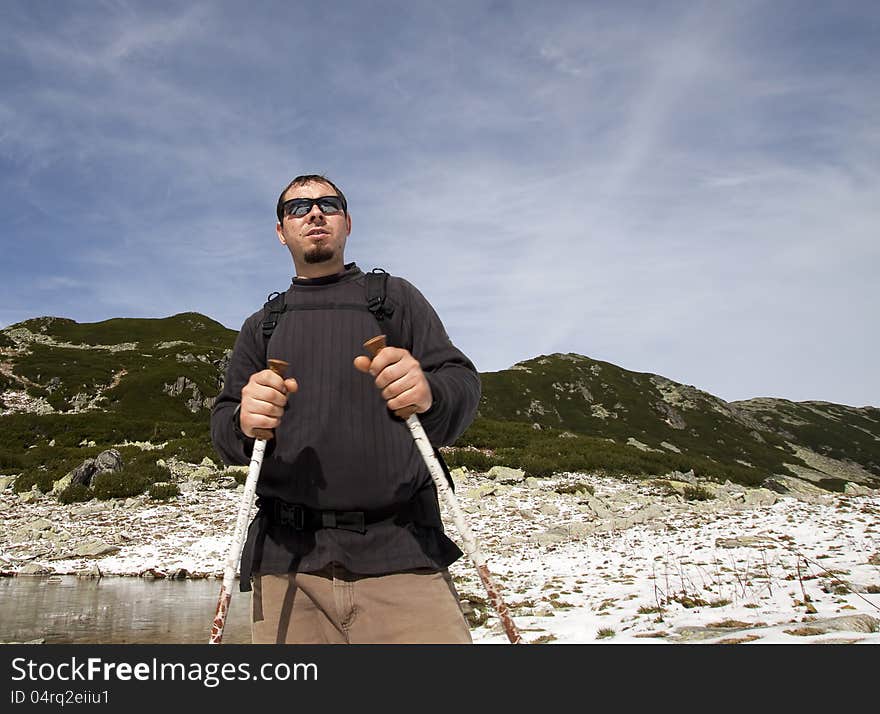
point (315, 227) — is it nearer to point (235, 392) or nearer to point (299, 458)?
point (235, 392)

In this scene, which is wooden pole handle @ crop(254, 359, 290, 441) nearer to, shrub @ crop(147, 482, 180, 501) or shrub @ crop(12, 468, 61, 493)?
shrub @ crop(147, 482, 180, 501)

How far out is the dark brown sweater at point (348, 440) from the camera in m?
2.60

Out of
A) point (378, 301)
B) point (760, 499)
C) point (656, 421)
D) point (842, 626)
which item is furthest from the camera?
point (656, 421)

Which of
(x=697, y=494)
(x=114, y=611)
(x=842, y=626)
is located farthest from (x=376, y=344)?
(x=697, y=494)

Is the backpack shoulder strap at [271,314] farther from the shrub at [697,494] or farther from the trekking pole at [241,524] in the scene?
the shrub at [697,494]

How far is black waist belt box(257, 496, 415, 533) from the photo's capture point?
262 centimetres

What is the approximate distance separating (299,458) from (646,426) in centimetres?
7846

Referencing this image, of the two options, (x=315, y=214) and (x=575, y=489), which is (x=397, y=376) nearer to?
(x=315, y=214)

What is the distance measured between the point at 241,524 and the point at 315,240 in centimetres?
150

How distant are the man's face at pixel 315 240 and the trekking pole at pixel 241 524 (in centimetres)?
93

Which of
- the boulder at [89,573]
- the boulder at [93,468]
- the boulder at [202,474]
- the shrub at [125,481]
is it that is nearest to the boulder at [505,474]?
the boulder at [202,474]

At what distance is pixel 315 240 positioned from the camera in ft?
10.1

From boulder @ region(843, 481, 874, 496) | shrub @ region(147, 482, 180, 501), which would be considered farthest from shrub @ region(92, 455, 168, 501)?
boulder @ region(843, 481, 874, 496)
